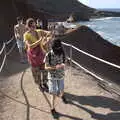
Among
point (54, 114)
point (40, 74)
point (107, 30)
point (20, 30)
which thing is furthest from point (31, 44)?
point (107, 30)

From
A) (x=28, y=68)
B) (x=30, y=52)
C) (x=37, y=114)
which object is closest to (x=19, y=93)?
(x=30, y=52)

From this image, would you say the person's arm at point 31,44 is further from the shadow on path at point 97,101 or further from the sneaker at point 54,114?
the sneaker at point 54,114

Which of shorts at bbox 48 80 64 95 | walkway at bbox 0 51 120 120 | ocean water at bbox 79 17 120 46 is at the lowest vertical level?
ocean water at bbox 79 17 120 46

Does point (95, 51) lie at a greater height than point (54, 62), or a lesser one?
lesser

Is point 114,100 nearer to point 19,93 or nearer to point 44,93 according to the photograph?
point 44,93

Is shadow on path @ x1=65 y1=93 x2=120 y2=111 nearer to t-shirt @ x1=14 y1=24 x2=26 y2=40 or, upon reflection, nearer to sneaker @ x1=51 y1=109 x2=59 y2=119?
sneaker @ x1=51 y1=109 x2=59 y2=119

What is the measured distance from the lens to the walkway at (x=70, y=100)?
27.0ft

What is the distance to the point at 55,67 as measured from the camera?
817 centimetres

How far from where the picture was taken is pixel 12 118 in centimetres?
824

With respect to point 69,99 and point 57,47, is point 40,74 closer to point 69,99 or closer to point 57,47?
point 69,99

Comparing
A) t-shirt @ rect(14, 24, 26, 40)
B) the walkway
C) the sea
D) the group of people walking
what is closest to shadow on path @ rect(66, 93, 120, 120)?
the walkway

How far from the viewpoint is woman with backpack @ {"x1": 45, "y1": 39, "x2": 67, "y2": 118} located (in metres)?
8.14

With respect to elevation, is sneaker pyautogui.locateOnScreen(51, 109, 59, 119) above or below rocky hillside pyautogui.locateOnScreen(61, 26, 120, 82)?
above

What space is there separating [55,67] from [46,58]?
28 cm
